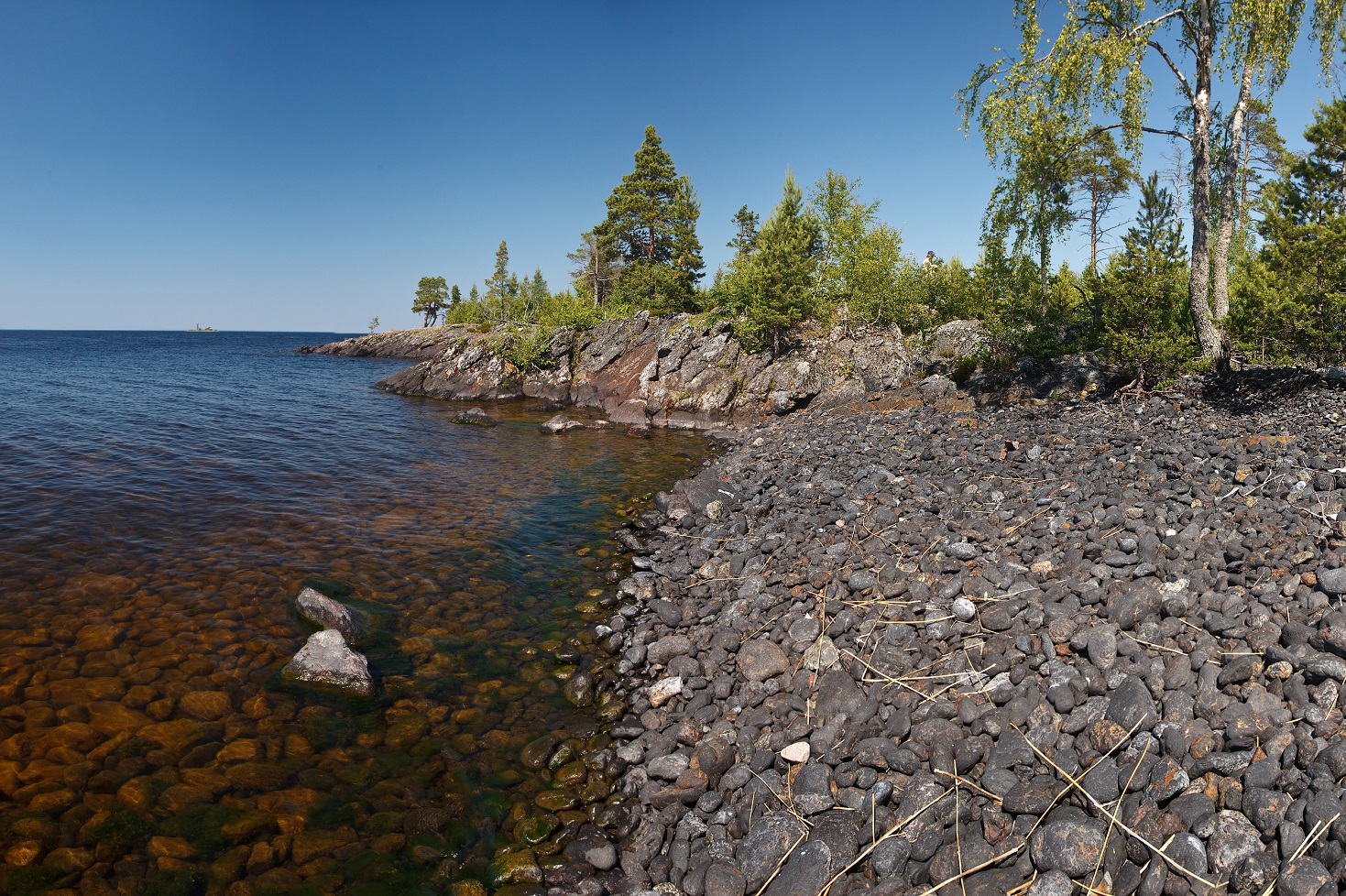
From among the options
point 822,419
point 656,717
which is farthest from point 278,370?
point 656,717

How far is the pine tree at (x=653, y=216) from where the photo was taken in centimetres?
4591

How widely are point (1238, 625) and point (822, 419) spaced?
20.5 meters

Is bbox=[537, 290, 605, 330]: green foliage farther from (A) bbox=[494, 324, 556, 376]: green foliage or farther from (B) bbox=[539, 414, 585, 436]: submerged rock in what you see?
(B) bbox=[539, 414, 585, 436]: submerged rock

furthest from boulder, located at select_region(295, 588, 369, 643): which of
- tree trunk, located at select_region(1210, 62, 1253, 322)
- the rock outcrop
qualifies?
the rock outcrop

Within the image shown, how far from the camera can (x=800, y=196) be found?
38500 millimetres

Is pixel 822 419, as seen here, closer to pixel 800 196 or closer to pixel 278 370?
pixel 800 196

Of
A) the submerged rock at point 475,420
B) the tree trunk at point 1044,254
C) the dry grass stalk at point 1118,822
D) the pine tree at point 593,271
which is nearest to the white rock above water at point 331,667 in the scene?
the dry grass stalk at point 1118,822

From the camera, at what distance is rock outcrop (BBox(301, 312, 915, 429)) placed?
31531 millimetres

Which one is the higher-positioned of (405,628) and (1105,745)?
→ (1105,745)

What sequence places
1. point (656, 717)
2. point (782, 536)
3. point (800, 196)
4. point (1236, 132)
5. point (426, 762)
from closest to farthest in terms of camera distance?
point (426, 762)
point (656, 717)
point (782, 536)
point (1236, 132)
point (800, 196)

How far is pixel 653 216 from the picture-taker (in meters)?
46.3

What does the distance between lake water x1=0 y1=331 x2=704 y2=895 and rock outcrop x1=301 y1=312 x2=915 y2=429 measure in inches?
559

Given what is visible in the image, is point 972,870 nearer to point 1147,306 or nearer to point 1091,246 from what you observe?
point 1147,306

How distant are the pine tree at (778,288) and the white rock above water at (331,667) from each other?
28192 mm
